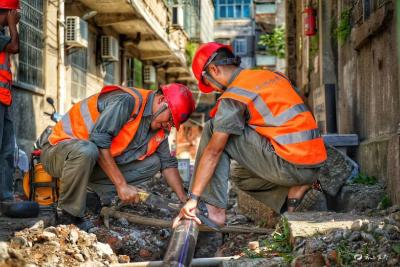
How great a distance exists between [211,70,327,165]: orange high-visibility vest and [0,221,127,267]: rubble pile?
1306 mm

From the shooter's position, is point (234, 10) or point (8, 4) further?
point (234, 10)

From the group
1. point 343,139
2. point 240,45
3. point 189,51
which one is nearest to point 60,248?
point 343,139

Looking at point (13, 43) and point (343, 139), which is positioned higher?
point (13, 43)

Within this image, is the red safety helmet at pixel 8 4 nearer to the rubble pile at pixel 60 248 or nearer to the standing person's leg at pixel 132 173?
the standing person's leg at pixel 132 173

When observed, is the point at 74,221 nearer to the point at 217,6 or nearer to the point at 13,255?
the point at 13,255

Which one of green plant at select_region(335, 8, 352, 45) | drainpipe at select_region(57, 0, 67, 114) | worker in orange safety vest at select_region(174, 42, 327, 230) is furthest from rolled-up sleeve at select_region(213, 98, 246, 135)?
drainpipe at select_region(57, 0, 67, 114)

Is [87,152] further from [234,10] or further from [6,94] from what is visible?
[234,10]

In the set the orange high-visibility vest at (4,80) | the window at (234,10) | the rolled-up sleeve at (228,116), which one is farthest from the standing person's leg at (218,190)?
the window at (234,10)

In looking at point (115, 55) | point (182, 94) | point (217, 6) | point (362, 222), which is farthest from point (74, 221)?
point (217, 6)

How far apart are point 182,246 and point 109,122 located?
150cm

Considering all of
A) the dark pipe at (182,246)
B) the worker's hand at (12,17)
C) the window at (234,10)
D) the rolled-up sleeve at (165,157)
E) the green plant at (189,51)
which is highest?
the window at (234,10)

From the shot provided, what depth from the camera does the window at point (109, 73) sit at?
17.0m

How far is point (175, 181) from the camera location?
562 cm

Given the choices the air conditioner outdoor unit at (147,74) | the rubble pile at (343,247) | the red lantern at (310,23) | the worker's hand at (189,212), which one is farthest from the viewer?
the air conditioner outdoor unit at (147,74)
